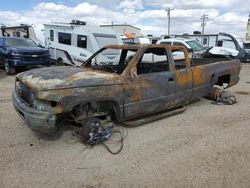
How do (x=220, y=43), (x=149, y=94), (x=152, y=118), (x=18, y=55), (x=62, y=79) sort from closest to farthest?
(x=62, y=79) → (x=149, y=94) → (x=152, y=118) → (x=18, y=55) → (x=220, y=43)

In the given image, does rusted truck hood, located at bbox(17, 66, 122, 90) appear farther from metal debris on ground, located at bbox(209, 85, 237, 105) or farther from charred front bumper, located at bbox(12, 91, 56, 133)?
metal debris on ground, located at bbox(209, 85, 237, 105)

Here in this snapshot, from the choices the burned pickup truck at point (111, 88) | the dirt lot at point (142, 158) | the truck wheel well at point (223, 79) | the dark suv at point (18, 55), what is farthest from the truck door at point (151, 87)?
the dark suv at point (18, 55)

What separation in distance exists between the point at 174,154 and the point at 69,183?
66.2 inches

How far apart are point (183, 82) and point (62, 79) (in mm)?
2811

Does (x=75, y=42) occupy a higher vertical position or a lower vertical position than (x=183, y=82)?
higher

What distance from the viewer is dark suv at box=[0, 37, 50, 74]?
1224 centimetres

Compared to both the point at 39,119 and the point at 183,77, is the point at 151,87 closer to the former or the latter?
the point at 183,77

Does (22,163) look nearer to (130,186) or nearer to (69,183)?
(69,183)

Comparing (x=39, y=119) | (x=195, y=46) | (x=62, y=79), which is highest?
(x=195, y=46)

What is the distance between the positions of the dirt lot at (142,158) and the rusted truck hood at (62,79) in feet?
Result: 3.38

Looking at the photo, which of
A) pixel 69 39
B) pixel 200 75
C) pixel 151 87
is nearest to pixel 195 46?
pixel 69 39

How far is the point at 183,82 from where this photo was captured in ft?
19.6

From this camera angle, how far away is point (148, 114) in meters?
5.59

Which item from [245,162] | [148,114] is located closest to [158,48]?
[148,114]
